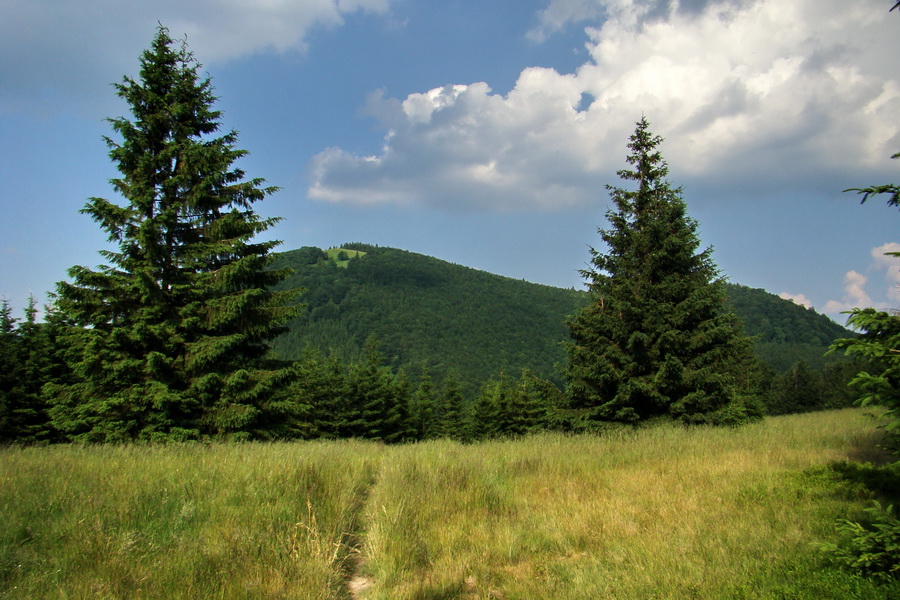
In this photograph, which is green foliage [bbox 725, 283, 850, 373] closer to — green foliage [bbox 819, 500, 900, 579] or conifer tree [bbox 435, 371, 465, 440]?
conifer tree [bbox 435, 371, 465, 440]

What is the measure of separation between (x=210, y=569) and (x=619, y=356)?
13.6m

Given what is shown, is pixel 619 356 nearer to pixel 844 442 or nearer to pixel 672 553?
pixel 844 442

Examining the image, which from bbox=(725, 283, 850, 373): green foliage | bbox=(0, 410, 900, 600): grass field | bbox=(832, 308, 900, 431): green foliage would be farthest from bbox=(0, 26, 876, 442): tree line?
bbox=(725, 283, 850, 373): green foliage

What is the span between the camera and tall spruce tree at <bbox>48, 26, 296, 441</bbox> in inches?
515

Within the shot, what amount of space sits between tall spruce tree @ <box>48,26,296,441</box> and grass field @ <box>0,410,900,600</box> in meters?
5.21

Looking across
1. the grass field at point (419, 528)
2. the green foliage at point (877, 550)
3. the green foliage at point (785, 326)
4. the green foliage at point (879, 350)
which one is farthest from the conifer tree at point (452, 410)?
the green foliage at point (785, 326)

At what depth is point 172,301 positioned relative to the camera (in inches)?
560

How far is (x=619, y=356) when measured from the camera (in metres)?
15.2

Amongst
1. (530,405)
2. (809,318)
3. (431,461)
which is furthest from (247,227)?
(809,318)

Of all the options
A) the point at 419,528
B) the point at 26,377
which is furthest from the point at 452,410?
the point at 419,528

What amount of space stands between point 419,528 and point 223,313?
10.7m

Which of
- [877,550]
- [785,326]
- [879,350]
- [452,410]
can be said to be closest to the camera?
[877,550]

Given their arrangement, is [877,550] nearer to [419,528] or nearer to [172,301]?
[419,528]

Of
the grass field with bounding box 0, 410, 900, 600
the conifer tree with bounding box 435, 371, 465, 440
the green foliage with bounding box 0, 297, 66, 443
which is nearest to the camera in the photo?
the grass field with bounding box 0, 410, 900, 600
